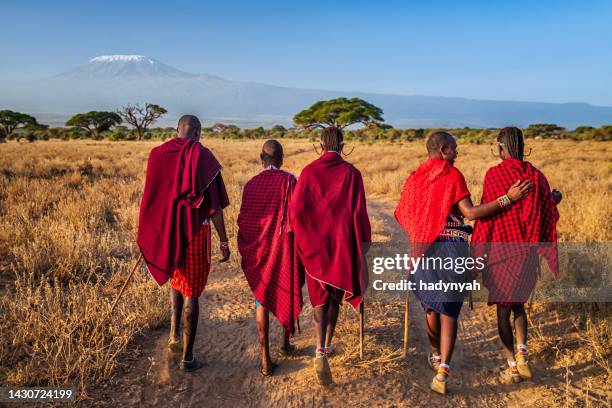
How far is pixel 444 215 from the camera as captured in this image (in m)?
3.14

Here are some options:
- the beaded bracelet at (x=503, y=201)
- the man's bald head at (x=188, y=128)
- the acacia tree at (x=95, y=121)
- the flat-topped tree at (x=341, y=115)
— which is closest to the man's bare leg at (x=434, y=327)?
the beaded bracelet at (x=503, y=201)

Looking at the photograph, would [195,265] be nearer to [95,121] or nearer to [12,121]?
[12,121]

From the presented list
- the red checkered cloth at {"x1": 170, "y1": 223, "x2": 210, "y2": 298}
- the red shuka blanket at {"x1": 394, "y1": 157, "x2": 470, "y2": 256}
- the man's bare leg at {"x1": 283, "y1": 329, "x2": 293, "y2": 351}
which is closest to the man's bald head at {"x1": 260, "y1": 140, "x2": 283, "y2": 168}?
the red checkered cloth at {"x1": 170, "y1": 223, "x2": 210, "y2": 298}

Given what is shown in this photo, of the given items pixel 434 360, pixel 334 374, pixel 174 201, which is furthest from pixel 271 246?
pixel 434 360

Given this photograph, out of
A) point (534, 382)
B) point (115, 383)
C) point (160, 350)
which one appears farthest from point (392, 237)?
point (115, 383)

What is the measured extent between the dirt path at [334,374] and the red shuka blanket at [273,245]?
1.64 feet

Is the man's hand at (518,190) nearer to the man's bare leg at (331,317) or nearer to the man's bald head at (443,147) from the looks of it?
the man's bald head at (443,147)

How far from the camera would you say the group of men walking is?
3.21 metres

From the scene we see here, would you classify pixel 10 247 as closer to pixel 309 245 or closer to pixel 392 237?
pixel 309 245

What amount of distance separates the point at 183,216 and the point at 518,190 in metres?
2.39

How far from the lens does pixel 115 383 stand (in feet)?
10.8

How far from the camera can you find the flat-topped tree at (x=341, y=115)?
156 feet

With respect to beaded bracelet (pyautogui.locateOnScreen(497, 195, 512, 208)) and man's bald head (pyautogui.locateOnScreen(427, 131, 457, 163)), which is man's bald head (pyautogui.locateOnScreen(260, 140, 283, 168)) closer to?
man's bald head (pyautogui.locateOnScreen(427, 131, 457, 163))

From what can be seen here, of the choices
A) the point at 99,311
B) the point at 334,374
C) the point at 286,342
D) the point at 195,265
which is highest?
the point at 195,265
